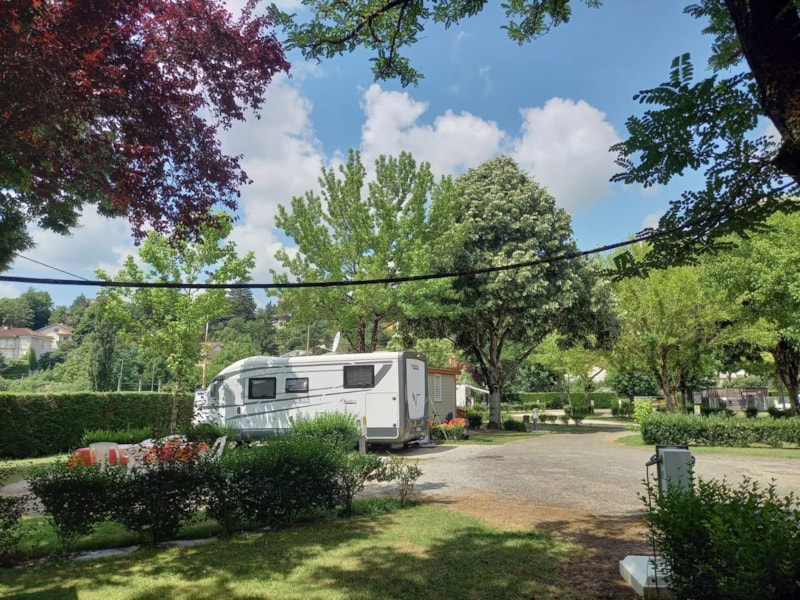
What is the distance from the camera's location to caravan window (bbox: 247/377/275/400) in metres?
15.9

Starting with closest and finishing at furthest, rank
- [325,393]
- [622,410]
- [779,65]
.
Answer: [779,65]
[325,393]
[622,410]

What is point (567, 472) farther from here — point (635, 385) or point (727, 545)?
point (635, 385)

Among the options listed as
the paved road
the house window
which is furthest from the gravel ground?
the house window

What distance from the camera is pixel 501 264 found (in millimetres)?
21125

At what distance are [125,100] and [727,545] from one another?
23.1 ft

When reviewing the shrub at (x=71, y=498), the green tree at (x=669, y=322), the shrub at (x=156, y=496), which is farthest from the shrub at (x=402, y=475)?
the green tree at (x=669, y=322)

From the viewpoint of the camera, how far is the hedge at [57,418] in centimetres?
1605

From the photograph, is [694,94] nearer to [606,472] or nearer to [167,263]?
[606,472]

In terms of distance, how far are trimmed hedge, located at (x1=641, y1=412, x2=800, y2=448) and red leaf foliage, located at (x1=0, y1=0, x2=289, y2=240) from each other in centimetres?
1510

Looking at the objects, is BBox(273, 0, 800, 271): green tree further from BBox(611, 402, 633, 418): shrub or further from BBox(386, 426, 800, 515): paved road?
BBox(611, 402, 633, 418): shrub

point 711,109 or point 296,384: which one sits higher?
point 711,109

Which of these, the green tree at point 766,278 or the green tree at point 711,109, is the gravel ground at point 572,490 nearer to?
the green tree at point 711,109

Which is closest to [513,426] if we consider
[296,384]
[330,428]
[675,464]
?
[296,384]

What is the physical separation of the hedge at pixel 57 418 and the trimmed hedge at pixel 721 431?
15.6 m
